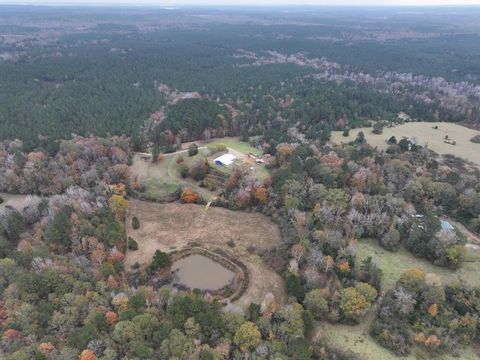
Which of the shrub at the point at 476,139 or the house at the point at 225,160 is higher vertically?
the house at the point at 225,160

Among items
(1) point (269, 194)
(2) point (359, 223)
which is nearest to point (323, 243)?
(2) point (359, 223)

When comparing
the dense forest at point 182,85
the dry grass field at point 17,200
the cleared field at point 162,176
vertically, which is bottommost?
the dry grass field at point 17,200

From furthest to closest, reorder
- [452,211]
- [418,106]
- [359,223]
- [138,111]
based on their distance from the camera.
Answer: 1. [418,106]
2. [138,111]
3. [452,211]
4. [359,223]

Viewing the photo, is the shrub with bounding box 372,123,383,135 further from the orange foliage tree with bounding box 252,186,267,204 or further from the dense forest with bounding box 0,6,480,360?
the orange foliage tree with bounding box 252,186,267,204

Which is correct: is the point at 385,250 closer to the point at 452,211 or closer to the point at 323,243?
the point at 323,243

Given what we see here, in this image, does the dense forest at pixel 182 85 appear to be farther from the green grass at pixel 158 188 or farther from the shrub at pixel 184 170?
the green grass at pixel 158 188

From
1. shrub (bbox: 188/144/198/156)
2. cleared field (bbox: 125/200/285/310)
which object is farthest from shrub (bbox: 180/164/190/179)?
cleared field (bbox: 125/200/285/310)

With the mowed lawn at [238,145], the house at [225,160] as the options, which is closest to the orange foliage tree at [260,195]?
the house at [225,160]
